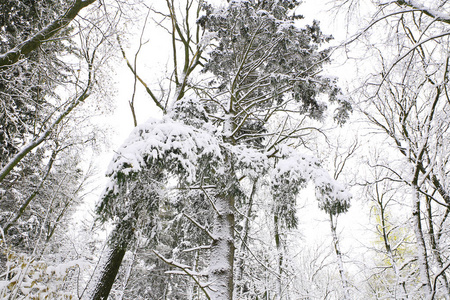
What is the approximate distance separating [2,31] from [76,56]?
2.65 metres

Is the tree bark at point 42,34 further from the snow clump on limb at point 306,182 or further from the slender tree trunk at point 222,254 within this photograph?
the snow clump on limb at point 306,182

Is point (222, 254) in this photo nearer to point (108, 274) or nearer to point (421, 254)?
point (108, 274)

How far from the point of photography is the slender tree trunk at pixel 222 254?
11.1ft

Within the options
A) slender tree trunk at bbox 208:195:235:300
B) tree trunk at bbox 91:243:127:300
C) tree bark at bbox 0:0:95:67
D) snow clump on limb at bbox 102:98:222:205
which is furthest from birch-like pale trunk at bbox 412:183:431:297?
tree bark at bbox 0:0:95:67

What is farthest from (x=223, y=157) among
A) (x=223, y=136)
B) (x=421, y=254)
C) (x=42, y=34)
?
(x=42, y=34)

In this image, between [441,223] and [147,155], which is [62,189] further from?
[441,223]

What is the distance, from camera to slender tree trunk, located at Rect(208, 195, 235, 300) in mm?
3398

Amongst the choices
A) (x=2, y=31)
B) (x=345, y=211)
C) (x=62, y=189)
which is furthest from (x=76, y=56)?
(x=345, y=211)

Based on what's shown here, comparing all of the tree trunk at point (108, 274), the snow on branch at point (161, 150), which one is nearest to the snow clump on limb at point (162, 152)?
the snow on branch at point (161, 150)

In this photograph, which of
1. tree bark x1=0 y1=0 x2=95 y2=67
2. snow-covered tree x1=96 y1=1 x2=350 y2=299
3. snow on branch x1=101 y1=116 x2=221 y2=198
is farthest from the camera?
tree bark x1=0 y1=0 x2=95 y2=67

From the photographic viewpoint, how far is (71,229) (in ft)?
42.1

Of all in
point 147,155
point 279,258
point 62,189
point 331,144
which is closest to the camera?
point 147,155

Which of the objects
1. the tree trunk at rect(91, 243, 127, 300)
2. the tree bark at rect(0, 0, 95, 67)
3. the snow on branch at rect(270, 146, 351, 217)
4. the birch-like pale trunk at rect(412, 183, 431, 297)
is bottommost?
the tree trunk at rect(91, 243, 127, 300)

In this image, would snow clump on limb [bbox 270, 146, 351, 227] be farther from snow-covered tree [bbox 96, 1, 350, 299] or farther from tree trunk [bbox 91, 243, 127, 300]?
tree trunk [bbox 91, 243, 127, 300]
